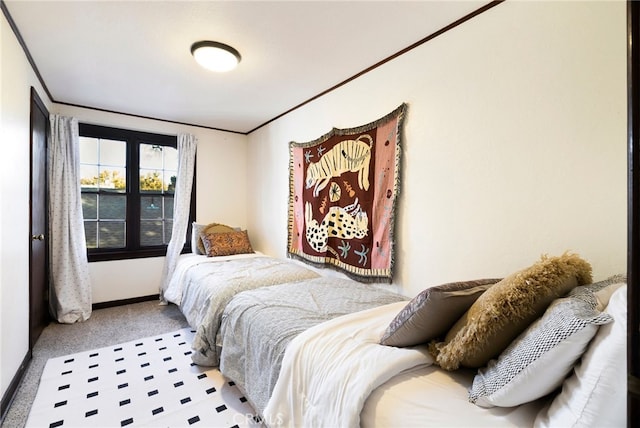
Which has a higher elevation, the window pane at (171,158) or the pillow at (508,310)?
the window pane at (171,158)

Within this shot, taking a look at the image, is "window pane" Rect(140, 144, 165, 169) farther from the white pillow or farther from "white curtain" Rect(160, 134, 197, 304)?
the white pillow

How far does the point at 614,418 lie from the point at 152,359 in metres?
2.69

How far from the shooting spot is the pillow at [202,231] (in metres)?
3.68

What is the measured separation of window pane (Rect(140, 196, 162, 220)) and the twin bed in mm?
2522

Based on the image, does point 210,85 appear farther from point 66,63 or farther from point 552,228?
point 552,228


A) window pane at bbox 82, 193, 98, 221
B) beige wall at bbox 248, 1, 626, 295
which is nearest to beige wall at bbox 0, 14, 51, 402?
window pane at bbox 82, 193, 98, 221

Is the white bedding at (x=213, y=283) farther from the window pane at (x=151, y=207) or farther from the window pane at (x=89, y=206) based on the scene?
the window pane at (x=89, y=206)

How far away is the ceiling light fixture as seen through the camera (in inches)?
79.0

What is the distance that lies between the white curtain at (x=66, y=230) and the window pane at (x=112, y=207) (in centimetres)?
32

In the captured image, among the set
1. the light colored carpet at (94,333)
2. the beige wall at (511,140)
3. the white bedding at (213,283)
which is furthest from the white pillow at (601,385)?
the light colored carpet at (94,333)

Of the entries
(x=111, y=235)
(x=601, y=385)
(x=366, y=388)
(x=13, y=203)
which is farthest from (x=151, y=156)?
(x=601, y=385)

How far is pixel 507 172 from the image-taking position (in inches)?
61.9

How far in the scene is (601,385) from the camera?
67 cm

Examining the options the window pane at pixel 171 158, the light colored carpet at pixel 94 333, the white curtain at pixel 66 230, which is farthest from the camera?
the window pane at pixel 171 158
